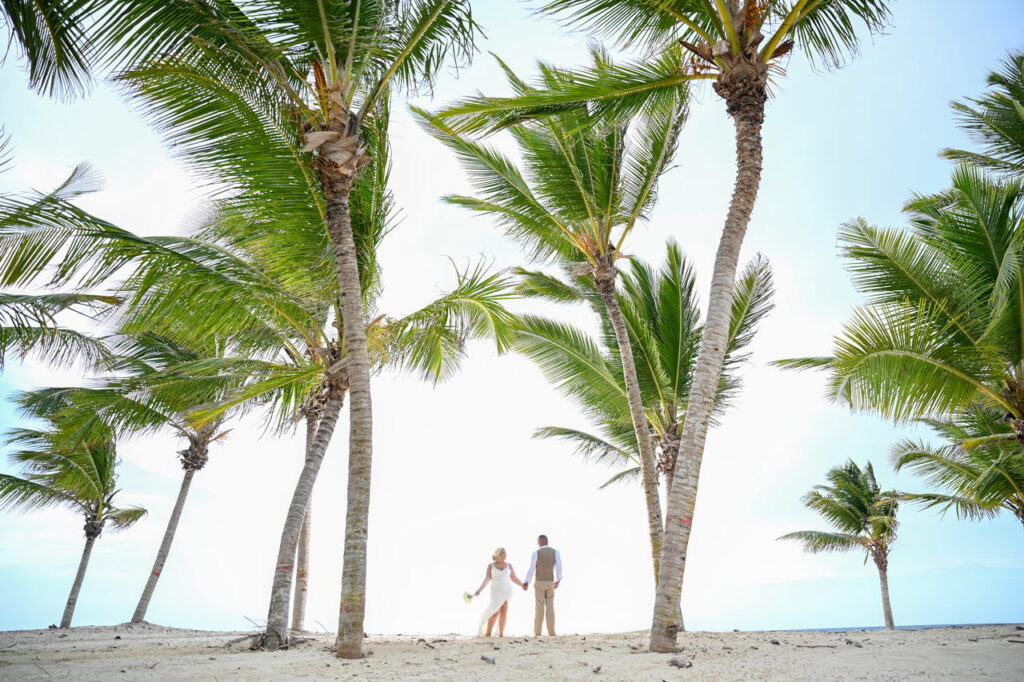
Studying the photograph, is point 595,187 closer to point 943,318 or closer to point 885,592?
point 943,318

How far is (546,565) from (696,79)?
7.28 m

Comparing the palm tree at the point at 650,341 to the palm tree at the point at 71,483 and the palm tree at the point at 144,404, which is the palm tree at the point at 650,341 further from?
the palm tree at the point at 71,483

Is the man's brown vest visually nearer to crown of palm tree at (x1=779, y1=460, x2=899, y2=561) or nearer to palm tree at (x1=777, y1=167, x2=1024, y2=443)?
palm tree at (x1=777, y1=167, x2=1024, y2=443)

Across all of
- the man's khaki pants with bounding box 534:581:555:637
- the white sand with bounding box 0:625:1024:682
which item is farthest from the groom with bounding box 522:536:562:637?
the white sand with bounding box 0:625:1024:682

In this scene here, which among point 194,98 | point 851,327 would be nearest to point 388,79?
point 194,98

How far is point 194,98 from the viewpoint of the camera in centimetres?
726

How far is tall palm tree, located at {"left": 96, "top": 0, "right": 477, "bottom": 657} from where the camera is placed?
662 cm

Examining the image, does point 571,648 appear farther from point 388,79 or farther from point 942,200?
point 942,200

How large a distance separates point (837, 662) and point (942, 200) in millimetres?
11229

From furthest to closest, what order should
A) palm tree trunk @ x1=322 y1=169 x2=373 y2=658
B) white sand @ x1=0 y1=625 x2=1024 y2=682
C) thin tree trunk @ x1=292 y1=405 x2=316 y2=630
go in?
thin tree trunk @ x1=292 y1=405 x2=316 y2=630 → palm tree trunk @ x1=322 y1=169 x2=373 y2=658 → white sand @ x1=0 y1=625 x2=1024 y2=682

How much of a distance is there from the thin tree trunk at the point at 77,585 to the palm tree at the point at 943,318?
19082 millimetres

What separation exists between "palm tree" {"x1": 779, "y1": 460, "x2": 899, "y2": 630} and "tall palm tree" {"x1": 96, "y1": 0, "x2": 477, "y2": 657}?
20.1m

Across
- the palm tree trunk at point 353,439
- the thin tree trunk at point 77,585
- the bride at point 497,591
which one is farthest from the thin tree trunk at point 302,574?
the thin tree trunk at point 77,585

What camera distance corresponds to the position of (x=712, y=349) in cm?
641
